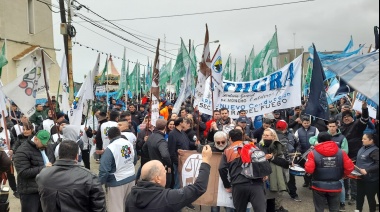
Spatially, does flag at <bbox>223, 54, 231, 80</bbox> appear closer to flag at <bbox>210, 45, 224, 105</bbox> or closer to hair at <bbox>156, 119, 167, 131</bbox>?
flag at <bbox>210, 45, 224, 105</bbox>

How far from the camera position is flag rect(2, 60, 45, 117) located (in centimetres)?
640

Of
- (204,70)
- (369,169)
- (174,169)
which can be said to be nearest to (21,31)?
(204,70)

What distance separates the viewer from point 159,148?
6.18 meters

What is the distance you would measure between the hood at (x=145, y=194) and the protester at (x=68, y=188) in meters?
0.63

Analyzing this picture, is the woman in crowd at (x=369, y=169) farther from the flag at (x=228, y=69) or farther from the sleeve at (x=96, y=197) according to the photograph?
the flag at (x=228, y=69)

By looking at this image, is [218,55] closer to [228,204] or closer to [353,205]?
[228,204]

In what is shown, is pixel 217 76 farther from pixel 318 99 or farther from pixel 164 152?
pixel 318 99

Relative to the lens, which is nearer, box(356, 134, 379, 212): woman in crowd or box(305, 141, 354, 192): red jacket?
box(305, 141, 354, 192): red jacket

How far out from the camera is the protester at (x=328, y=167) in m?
5.25

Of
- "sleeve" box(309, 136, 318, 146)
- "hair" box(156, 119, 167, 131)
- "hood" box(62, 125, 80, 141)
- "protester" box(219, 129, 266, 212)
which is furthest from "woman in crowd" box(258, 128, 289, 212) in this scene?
"hood" box(62, 125, 80, 141)

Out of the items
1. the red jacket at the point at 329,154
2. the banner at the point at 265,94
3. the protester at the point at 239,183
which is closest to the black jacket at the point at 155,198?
the protester at the point at 239,183

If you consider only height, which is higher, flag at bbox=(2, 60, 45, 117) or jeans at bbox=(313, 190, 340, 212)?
flag at bbox=(2, 60, 45, 117)

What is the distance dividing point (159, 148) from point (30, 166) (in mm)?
2071

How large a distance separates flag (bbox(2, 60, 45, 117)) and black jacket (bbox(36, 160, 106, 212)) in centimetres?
317
